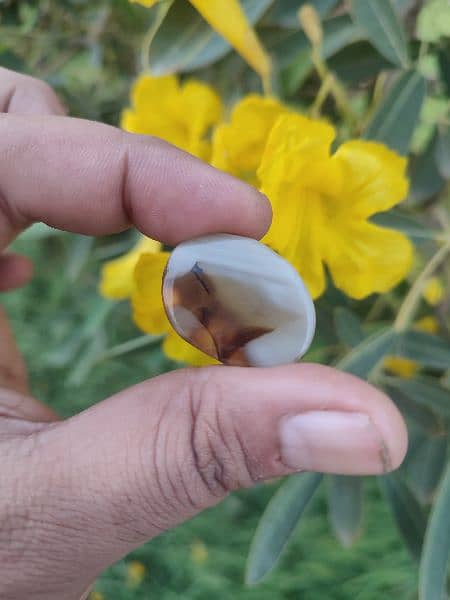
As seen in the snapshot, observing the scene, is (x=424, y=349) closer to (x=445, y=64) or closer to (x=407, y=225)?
(x=407, y=225)

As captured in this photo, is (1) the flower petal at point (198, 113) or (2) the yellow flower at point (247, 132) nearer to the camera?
(2) the yellow flower at point (247, 132)

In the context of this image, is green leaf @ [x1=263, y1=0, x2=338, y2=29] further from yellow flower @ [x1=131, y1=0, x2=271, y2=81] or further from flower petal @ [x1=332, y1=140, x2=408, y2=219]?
flower petal @ [x1=332, y1=140, x2=408, y2=219]

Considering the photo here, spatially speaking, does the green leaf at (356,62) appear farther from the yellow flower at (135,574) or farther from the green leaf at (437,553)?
the yellow flower at (135,574)

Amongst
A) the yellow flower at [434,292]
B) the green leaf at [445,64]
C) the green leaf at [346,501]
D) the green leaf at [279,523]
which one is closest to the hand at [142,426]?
the green leaf at [279,523]

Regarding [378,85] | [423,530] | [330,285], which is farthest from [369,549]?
[378,85]

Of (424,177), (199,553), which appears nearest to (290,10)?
(424,177)

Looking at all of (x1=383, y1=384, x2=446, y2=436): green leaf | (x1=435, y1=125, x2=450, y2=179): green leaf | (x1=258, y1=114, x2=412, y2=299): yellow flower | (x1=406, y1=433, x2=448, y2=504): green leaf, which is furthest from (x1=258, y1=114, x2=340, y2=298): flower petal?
(x1=406, y1=433, x2=448, y2=504): green leaf
